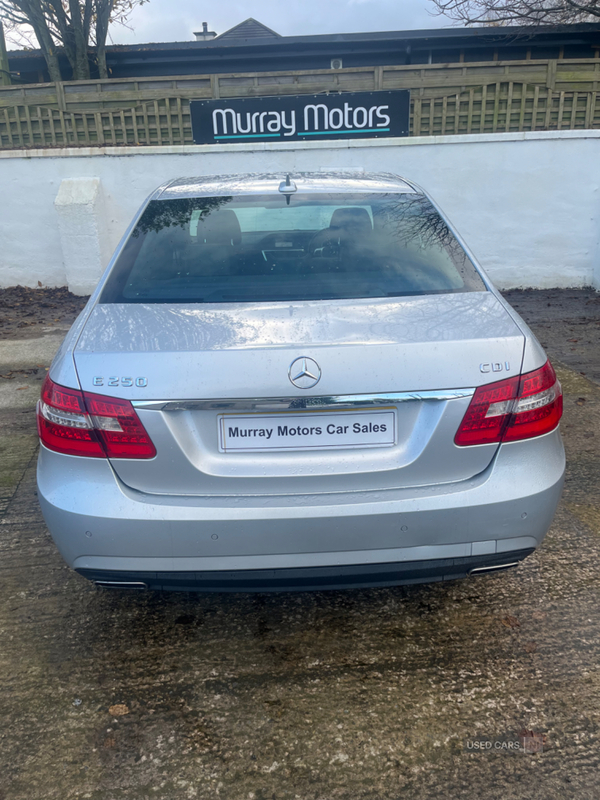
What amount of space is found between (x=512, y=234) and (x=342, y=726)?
27.4ft

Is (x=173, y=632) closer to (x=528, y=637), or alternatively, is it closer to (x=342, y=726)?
(x=342, y=726)

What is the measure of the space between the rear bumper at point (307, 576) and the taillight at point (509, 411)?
15.8 inches

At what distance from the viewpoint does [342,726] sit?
6.77ft

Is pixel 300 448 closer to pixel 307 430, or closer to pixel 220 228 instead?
pixel 307 430

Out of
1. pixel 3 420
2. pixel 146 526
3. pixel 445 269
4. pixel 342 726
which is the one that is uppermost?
pixel 445 269

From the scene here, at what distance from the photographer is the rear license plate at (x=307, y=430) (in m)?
1.97

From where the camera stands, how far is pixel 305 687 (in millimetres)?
2234

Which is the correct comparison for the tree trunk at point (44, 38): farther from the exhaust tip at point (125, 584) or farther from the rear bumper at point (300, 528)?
the exhaust tip at point (125, 584)

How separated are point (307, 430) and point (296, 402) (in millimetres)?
104

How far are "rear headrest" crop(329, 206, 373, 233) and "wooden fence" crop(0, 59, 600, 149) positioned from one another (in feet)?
24.6

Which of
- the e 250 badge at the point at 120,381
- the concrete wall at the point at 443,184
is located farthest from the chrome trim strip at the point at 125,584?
the concrete wall at the point at 443,184

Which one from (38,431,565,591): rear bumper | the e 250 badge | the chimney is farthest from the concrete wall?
the chimney

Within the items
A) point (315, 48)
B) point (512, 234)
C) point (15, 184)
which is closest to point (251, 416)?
point (512, 234)

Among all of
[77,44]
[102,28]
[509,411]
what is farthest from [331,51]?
[509,411]
